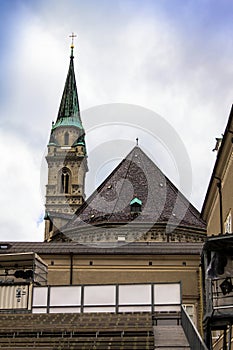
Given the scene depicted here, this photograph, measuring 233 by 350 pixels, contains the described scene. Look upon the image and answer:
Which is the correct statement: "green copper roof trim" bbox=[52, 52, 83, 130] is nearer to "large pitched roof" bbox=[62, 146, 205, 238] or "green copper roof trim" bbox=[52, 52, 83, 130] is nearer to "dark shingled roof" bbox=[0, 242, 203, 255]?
"large pitched roof" bbox=[62, 146, 205, 238]

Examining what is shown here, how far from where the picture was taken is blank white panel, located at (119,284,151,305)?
26.4m

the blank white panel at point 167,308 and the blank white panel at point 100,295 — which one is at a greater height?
the blank white panel at point 100,295

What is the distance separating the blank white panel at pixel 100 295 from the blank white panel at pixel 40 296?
1.72 meters

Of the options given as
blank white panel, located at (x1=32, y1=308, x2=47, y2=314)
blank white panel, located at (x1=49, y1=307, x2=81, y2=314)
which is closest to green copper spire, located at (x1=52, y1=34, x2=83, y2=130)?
blank white panel, located at (x1=32, y1=308, x2=47, y2=314)

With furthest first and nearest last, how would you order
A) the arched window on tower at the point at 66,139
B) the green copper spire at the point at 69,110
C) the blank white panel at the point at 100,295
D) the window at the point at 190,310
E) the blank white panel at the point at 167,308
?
1. the green copper spire at the point at 69,110
2. the arched window on tower at the point at 66,139
3. the window at the point at 190,310
4. the blank white panel at the point at 100,295
5. the blank white panel at the point at 167,308

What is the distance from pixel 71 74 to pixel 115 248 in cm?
4957

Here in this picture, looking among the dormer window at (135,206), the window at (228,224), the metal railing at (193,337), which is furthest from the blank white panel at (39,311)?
the dormer window at (135,206)

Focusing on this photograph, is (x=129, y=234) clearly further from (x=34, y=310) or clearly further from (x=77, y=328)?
(x=77, y=328)

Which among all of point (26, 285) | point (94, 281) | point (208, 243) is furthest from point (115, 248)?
point (208, 243)

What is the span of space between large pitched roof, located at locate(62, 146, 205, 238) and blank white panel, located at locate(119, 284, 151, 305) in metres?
20.5

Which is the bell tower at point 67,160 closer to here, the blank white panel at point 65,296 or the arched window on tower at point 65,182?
the arched window on tower at point 65,182

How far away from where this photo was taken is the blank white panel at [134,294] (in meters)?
26.4

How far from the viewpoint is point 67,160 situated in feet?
250

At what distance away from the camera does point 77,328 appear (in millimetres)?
22172
